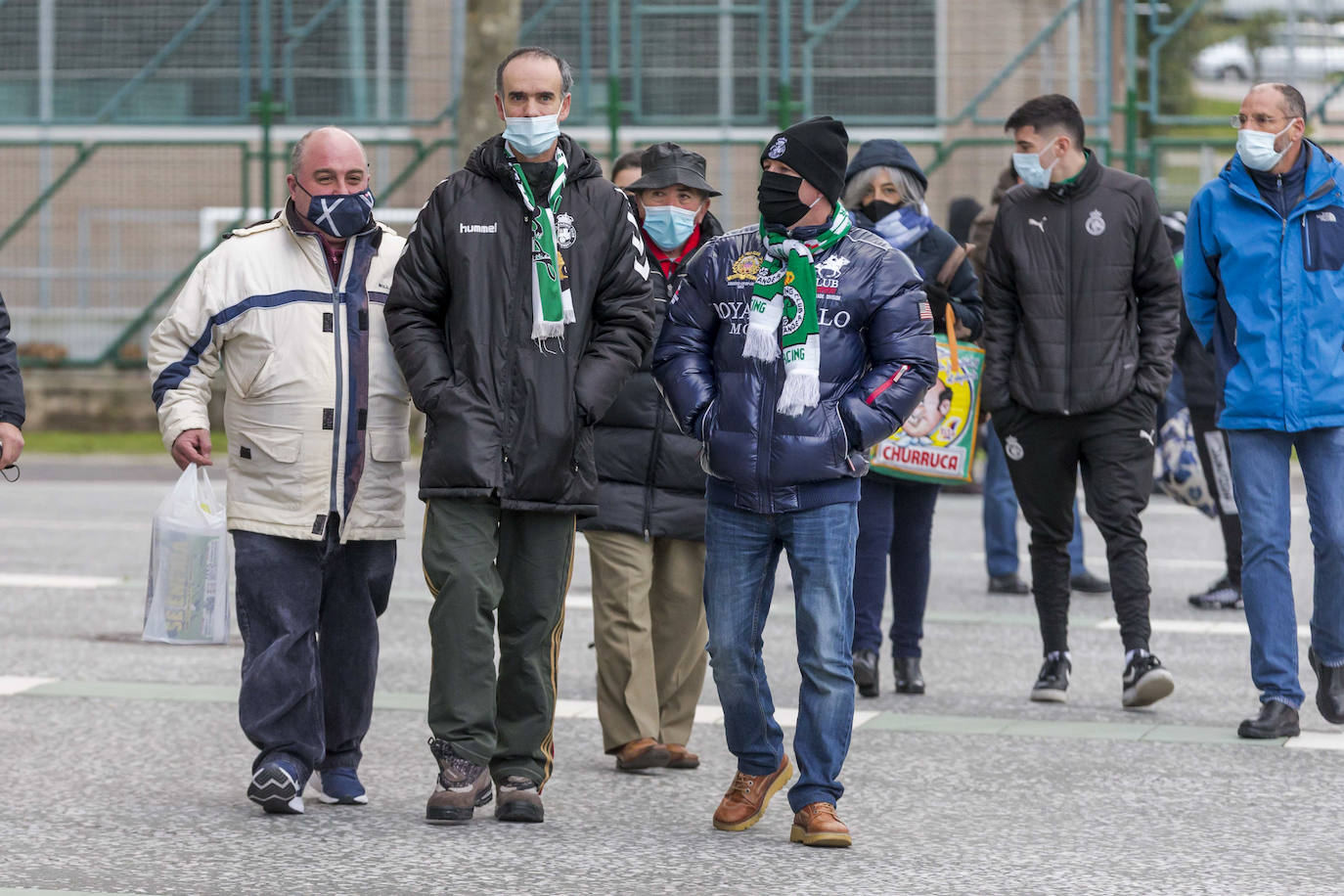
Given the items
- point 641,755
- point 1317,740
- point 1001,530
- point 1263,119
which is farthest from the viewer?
point 1001,530

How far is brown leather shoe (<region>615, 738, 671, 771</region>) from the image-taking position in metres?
6.36

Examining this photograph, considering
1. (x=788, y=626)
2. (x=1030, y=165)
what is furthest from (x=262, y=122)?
(x=1030, y=165)

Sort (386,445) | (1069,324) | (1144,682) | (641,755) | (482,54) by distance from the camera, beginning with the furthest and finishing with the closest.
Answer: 1. (482,54)
2. (1069,324)
3. (1144,682)
4. (641,755)
5. (386,445)

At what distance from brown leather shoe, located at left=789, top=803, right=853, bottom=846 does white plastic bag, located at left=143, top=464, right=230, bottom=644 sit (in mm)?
1692

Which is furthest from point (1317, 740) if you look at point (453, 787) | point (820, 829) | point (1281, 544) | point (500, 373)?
point (500, 373)

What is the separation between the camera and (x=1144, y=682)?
7.22 meters

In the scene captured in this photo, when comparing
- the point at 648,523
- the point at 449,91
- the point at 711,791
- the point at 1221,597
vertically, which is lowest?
the point at 711,791

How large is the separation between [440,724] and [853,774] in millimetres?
1354

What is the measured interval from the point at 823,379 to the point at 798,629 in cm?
66

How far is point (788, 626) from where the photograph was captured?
30.4ft

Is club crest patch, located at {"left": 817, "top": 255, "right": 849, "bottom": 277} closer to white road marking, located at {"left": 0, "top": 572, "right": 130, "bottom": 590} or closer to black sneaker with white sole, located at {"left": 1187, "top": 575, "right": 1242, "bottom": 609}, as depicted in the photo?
black sneaker with white sole, located at {"left": 1187, "top": 575, "right": 1242, "bottom": 609}

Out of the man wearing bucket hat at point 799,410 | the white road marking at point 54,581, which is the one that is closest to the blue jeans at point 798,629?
the man wearing bucket hat at point 799,410

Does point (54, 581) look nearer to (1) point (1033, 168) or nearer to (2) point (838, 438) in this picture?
(1) point (1033, 168)

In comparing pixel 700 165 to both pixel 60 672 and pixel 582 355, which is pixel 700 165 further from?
pixel 60 672
